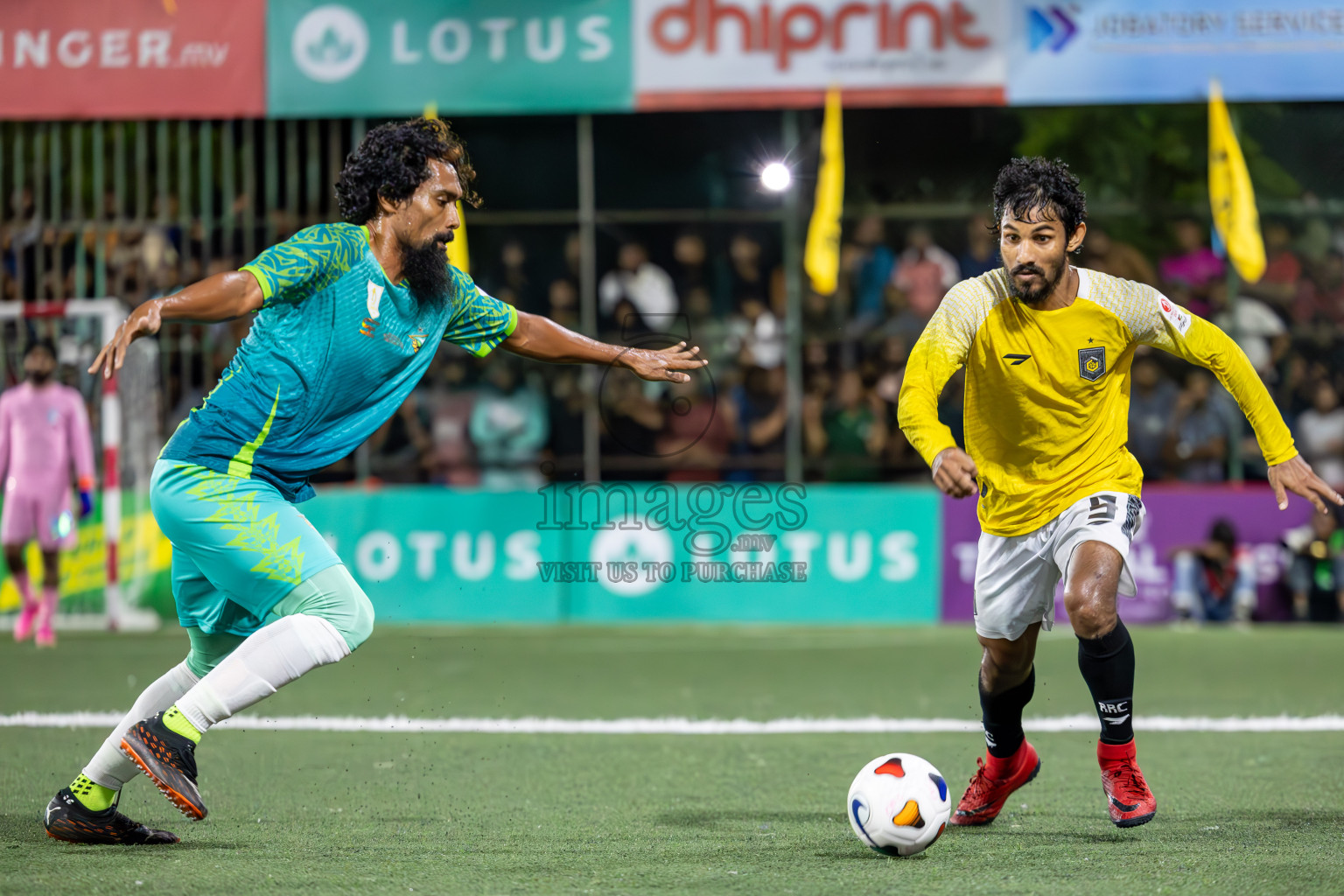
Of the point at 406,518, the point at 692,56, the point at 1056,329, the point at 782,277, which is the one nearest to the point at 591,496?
the point at 406,518

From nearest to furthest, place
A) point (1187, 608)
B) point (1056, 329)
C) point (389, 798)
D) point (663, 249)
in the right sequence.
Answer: point (1056, 329), point (389, 798), point (1187, 608), point (663, 249)

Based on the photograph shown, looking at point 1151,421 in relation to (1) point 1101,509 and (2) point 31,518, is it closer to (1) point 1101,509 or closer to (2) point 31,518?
(1) point 1101,509

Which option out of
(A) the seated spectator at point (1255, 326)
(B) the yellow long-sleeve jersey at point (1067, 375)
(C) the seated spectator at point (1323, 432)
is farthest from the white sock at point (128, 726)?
(C) the seated spectator at point (1323, 432)

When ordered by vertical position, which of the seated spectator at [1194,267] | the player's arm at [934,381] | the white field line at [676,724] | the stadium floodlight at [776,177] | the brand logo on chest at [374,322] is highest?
the stadium floodlight at [776,177]

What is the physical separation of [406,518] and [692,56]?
4.69 m

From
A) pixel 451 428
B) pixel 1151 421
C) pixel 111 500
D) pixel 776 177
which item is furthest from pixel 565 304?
pixel 1151 421

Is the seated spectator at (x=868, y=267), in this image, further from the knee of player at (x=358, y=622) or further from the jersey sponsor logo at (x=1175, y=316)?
the knee of player at (x=358, y=622)

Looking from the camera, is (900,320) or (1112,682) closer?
(1112,682)

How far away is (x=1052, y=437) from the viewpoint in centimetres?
563

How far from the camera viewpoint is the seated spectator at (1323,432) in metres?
14.2

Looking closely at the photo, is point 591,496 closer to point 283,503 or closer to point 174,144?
point 174,144

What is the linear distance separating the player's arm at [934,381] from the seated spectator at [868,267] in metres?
9.45

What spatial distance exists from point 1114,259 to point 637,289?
4.41 m

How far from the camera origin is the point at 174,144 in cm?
1462
